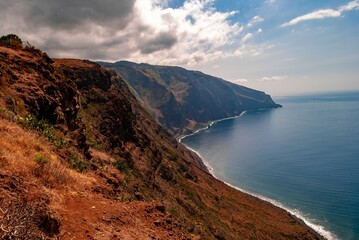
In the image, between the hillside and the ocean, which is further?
the ocean

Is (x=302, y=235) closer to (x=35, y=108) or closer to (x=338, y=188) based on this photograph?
(x=338, y=188)

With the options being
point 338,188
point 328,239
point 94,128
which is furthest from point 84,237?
point 338,188

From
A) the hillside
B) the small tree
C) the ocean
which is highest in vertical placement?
the small tree

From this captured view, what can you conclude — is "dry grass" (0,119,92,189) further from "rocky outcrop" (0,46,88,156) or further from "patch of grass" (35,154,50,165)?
"rocky outcrop" (0,46,88,156)

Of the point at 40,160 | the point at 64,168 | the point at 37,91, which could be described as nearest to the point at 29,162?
the point at 40,160

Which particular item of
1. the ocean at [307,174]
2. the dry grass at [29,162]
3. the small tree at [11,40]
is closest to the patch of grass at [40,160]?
the dry grass at [29,162]

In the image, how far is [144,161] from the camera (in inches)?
2429

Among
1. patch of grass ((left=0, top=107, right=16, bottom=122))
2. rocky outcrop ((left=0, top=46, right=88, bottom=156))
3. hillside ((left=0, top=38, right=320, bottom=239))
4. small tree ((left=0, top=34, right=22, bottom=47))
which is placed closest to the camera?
hillside ((left=0, top=38, right=320, bottom=239))

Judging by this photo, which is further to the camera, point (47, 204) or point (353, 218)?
point (353, 218)

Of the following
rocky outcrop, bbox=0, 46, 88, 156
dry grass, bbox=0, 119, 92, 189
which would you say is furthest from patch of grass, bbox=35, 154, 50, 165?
rocky outcrop, bbox=0, 46, 88, 156

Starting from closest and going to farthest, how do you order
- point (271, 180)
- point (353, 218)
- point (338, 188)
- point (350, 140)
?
point (353, 218)
point (338, 188)
point (271, 180)
point (350, 140)

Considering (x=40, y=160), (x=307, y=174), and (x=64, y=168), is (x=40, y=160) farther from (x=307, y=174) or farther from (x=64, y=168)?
(x=307, y=174)

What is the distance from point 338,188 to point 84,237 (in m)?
119

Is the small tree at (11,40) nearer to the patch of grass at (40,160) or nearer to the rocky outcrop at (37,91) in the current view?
the rocky outcrop at (37,91)
